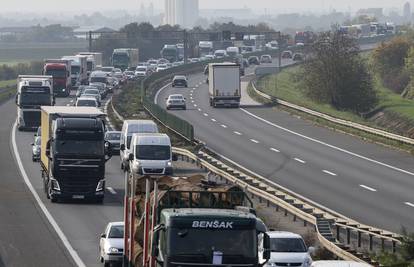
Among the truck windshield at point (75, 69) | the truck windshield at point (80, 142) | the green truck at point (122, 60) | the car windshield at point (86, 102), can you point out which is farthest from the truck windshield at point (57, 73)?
the truck windshield at point (80, 142)

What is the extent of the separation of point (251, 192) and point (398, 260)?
22605 mm

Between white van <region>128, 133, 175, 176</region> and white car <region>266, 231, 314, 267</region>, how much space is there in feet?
73.0

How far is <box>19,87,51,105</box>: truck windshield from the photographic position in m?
81.1

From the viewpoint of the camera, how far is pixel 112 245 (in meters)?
32.7

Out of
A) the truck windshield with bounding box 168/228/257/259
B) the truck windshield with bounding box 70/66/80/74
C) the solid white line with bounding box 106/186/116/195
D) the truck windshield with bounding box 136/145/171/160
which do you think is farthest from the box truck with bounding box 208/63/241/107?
the truck windshield with bounding box 168/228/257/259

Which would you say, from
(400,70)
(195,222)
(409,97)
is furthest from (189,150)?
(400,70)

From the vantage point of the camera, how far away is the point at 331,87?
10762 centimetres

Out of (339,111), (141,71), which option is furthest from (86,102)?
(141,71)

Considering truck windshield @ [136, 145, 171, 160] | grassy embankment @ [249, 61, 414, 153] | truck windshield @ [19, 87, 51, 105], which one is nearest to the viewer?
truck windshield @ [136, 145, 171, 160]

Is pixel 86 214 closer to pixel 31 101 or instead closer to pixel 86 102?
pixel 31 101

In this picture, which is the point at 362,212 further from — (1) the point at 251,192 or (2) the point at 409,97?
(2) the point at 409,97

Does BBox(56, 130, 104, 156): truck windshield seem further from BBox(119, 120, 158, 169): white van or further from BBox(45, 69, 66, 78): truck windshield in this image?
BBox(45, 69, 66, 78): truck windshield

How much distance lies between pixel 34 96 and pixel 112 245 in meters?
49.6

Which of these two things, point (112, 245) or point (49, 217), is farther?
point (49, 217)
